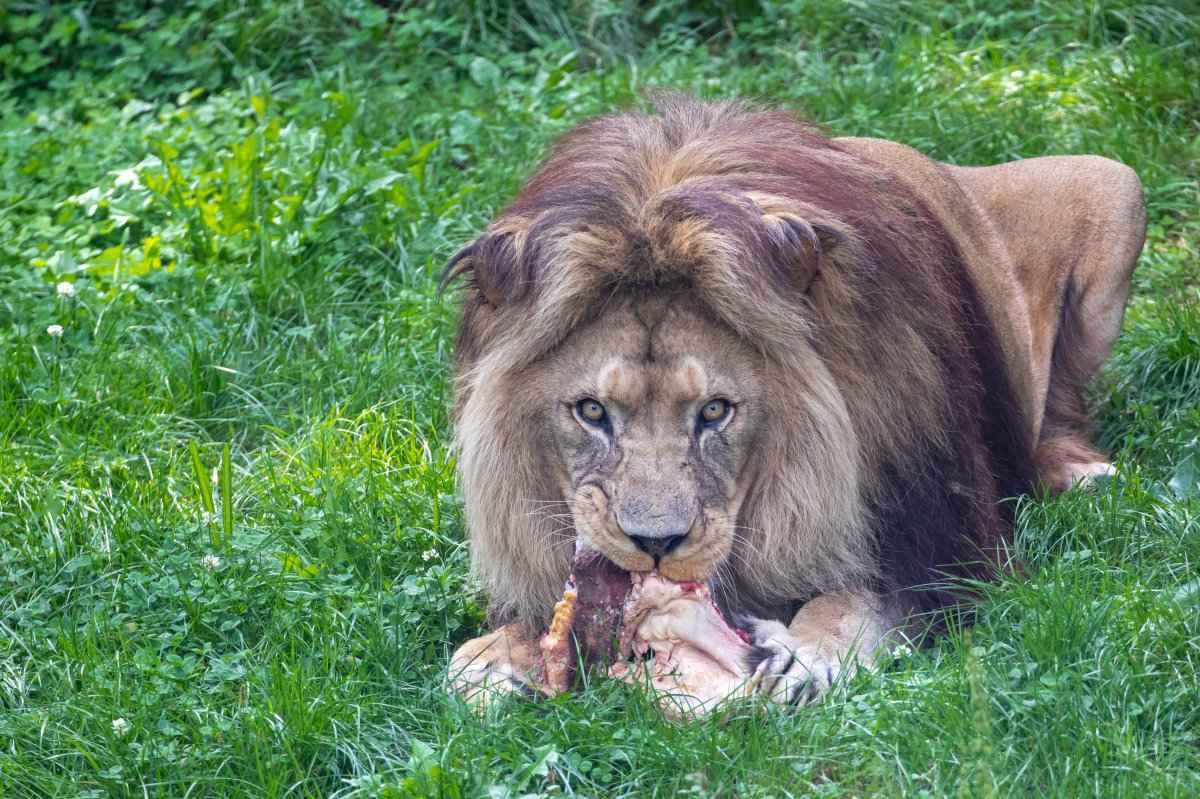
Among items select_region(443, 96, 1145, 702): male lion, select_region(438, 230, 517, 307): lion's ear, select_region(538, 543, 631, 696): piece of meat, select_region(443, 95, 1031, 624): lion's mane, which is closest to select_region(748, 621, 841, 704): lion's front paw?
select_region(443, 96, 1145, 702): male lion

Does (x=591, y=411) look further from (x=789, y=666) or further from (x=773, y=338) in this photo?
(x=789, y=666)

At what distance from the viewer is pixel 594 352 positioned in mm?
3717

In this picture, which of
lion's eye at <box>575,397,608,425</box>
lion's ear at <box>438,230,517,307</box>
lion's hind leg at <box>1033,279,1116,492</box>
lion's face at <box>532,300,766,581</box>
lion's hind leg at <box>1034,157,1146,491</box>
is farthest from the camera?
lion's hind leg at <box>1034,157,1146,491</box>

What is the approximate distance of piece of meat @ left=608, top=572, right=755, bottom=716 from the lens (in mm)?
3682

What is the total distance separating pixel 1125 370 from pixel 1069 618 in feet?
6.20

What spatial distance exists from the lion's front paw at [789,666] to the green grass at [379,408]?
0.28 ft

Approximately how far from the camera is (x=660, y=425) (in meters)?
3.64

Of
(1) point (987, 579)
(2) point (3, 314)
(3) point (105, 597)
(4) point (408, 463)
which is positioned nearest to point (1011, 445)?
(1) point (987, 579)

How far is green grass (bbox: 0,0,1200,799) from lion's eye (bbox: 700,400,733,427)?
0.62 metres

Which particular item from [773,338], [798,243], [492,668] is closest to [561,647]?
[492,668]

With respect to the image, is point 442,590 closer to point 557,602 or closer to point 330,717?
point 557,602

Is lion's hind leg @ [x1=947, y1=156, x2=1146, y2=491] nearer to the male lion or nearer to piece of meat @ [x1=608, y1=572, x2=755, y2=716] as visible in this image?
the male lion

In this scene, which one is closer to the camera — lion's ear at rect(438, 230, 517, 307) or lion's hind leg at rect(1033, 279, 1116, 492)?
lion's ear at rect(438, 230, 517, 307)

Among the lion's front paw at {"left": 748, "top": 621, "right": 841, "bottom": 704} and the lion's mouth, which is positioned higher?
the lion's mouth
